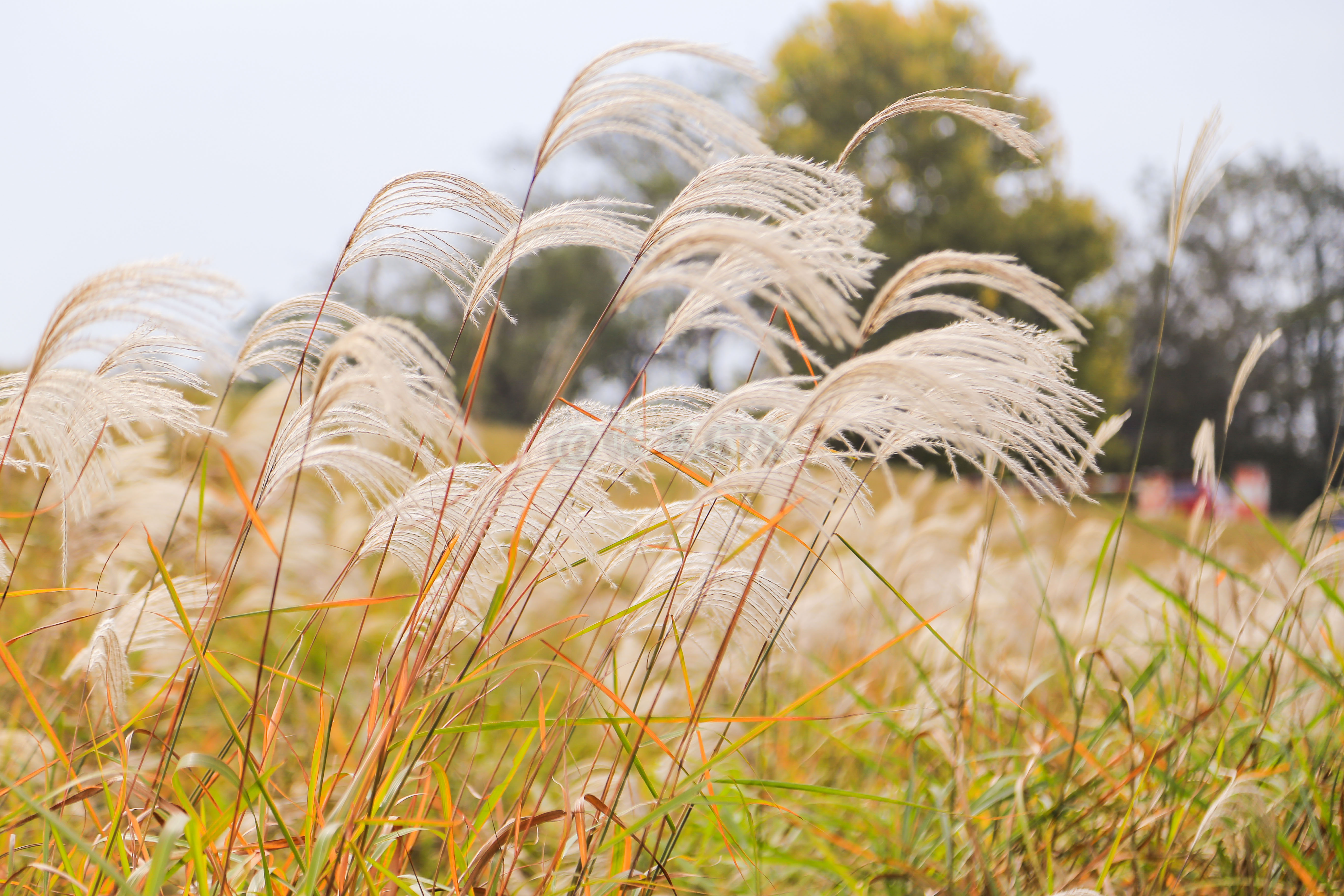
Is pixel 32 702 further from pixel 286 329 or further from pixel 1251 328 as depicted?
pixel 1251 328

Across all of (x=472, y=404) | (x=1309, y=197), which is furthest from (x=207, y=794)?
(x=1309, y=197)

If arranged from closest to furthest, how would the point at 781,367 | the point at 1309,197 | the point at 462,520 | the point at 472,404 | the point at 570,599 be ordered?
the point at 781,367 → the point at 462,520 → the point at 472,404 → the point at 570,599 → the point at 1309,197

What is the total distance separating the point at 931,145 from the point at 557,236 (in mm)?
20251

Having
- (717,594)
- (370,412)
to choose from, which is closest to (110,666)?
(370,412)

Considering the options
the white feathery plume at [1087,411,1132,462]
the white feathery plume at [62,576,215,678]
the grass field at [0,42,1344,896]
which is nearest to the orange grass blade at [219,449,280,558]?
the grass field at [0,42,1344,896]

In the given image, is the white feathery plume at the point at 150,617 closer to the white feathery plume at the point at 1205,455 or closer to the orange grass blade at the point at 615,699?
the orange grass blade at the point at 615,699

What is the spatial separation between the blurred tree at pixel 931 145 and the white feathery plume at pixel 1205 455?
1719 cm

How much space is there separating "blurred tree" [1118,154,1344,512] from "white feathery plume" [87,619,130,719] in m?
27.6

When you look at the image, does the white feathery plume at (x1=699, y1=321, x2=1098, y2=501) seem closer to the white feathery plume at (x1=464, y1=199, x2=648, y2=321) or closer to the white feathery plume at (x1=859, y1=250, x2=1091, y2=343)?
the white feathery plume at (x1=859, y1=250, x2=1091, y2=343)

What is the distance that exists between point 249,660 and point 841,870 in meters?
1.21

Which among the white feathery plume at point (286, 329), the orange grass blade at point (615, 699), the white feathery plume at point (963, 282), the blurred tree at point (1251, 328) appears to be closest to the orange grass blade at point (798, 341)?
the white feathery plume at point (963, 282)

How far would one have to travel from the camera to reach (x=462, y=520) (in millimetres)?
1211

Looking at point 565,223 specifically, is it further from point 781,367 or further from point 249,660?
point 249,660

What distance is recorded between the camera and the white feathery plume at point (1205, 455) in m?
1.74
